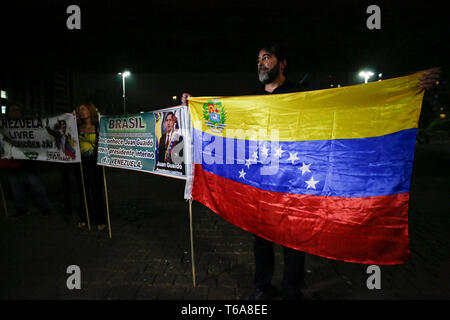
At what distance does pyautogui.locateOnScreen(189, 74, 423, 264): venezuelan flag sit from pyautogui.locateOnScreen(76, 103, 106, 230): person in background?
2.53 meters

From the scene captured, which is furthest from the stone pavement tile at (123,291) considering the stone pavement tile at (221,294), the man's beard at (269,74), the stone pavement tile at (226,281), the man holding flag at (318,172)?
the man's beard at (269,74)

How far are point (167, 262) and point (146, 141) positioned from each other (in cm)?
166

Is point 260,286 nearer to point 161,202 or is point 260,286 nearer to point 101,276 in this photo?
point 101,276

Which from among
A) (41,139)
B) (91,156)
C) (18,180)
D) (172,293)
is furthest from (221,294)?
(18,180)

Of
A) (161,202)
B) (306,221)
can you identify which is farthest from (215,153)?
(161,202)

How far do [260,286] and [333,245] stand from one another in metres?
0.92

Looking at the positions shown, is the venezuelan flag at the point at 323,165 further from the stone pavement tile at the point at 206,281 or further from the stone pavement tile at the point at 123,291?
the stone pavement tile at the point at 123,291

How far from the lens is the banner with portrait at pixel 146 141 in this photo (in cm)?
290

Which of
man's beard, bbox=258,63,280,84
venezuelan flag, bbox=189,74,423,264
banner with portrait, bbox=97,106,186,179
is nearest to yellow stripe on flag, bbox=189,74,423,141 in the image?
venezuelan flag, bbox=189,74,423,264

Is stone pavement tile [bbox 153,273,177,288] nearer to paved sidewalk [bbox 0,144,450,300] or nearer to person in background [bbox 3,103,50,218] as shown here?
paved sidewalk [bbox 0,144,450,300]

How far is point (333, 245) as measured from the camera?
2.11 meters
